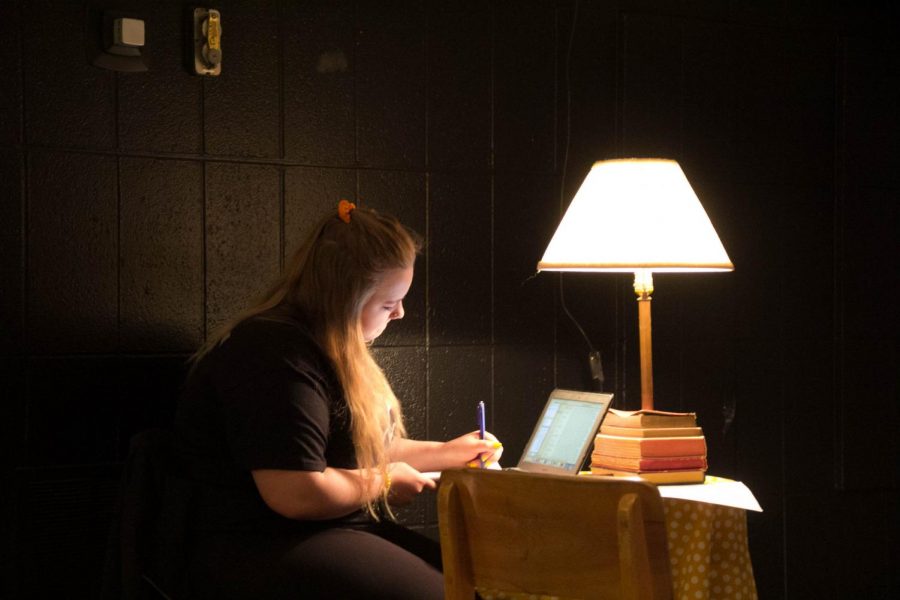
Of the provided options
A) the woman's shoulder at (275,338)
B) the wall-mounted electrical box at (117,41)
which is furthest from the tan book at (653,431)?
the wall-mounted electrical box at (117,41)

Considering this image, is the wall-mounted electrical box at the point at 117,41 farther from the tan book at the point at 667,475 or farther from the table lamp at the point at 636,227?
the tan book at the point at 667,475

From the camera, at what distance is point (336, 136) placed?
3.12 metres

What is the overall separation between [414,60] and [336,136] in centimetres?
34

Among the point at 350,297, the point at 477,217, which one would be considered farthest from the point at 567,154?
the point at 350,297

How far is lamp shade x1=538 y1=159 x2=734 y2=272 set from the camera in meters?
2.79

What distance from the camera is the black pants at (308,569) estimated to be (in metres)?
2.18

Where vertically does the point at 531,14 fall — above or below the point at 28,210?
above

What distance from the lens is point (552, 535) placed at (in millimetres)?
1895

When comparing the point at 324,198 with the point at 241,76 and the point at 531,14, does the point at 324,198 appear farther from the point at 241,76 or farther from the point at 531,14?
the point at 531,14

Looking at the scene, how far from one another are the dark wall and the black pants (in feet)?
2.37

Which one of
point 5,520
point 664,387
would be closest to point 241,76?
point 5,520

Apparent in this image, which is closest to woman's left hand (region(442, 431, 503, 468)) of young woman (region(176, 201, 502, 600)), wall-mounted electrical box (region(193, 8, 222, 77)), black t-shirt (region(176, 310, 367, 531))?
young woman (region(176, 201, 502, 600))

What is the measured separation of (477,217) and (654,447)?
3.05 ft

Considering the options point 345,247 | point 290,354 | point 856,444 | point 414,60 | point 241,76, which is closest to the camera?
point 290,354
